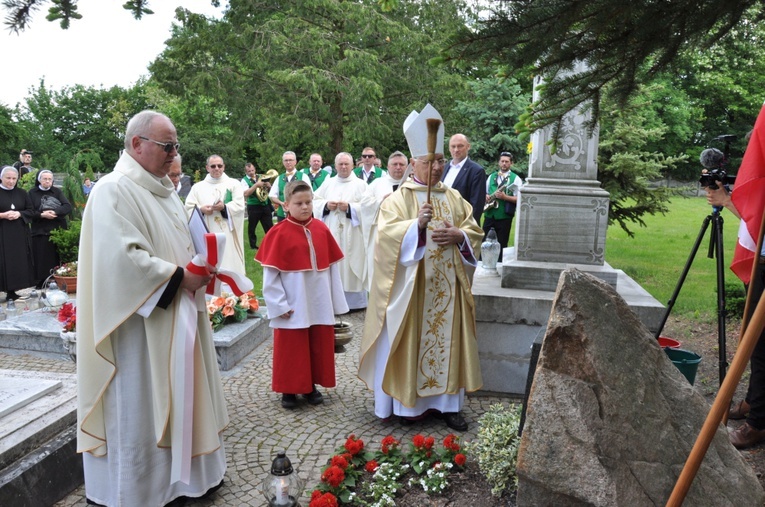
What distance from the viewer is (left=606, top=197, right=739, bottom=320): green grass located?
8891 millimetres

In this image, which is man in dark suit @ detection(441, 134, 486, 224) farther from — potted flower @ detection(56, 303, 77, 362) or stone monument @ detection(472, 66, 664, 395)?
potted flower @ detection(56, 303, 77, 362)

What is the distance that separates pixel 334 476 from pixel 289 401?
1699 millimetres

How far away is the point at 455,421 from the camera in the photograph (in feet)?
15.4

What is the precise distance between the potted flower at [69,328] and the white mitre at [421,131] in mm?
3640

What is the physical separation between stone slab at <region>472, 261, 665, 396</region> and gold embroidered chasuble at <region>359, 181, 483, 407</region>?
48 centimetres

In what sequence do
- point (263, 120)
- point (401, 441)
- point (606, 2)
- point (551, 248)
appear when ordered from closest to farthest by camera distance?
point (606, 2) → point (401, 441) → point (551, 248) → point (263, 120)

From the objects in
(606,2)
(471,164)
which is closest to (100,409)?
(606,2)

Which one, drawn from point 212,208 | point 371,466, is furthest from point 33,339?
point 371,466

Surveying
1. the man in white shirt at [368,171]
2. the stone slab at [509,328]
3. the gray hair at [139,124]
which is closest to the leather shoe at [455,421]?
the stone slab at [509,328]

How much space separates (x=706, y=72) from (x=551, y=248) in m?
21.5

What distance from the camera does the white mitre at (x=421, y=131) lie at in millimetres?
4402

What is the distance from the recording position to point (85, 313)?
3318mm

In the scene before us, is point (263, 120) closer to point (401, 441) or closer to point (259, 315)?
point (259, 315)

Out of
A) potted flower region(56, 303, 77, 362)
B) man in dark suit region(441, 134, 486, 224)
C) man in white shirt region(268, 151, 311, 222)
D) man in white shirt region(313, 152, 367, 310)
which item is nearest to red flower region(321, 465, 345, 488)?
potted flower region(56, 303, 77, 362)
